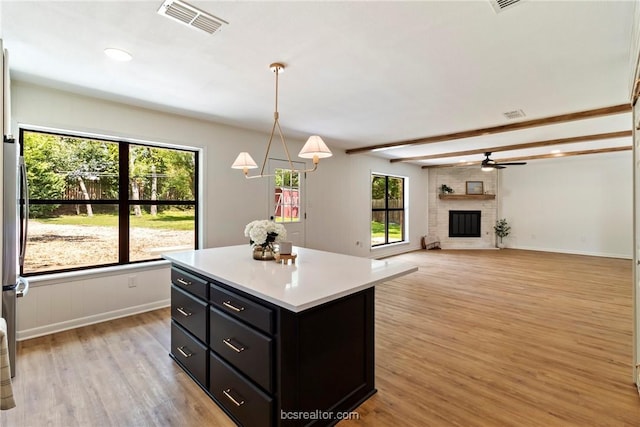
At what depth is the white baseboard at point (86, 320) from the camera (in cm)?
301

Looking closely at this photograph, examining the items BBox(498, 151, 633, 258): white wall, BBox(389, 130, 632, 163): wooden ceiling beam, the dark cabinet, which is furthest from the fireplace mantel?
the dark cabinet

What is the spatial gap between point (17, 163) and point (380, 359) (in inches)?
128

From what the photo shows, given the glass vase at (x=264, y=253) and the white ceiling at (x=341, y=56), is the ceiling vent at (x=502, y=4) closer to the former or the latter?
the white ceiling at (x=341, y=56)

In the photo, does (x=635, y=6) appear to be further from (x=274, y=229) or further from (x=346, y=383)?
(x=346, y=383)

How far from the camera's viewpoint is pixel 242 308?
1.77m

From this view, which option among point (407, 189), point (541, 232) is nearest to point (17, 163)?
point (407, 189)

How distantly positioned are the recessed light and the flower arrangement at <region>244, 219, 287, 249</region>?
1671 mm

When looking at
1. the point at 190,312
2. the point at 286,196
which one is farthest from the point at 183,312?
the point at 286,196

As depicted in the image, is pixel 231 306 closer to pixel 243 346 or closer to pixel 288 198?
pixel 243 346

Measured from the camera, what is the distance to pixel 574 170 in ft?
26.1

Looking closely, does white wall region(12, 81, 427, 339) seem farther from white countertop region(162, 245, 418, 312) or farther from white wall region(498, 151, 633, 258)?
white wall region(498, 151, 633, 258)

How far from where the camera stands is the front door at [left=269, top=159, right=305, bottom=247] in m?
5.12

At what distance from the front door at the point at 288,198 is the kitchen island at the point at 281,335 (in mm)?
2808

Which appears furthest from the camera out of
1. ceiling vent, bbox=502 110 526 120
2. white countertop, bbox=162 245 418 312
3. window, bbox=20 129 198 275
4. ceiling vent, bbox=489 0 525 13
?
ceiling vent, bbox=502 110 526 120
